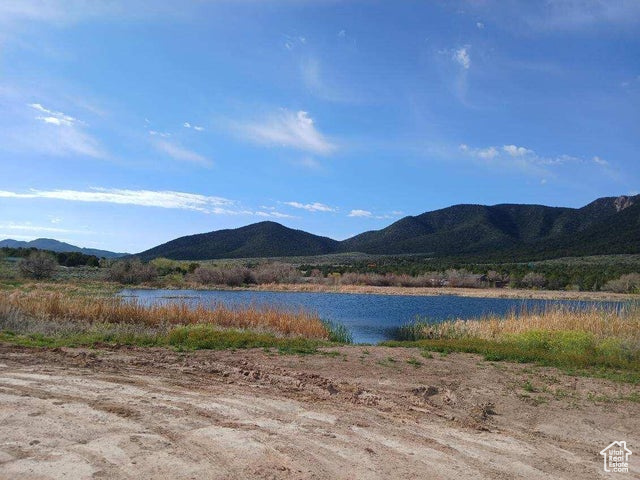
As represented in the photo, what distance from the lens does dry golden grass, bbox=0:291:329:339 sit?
17406 millimetres

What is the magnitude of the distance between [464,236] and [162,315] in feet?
404

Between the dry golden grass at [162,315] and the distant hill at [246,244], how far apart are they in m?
104

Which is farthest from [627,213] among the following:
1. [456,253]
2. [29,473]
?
[29,473]

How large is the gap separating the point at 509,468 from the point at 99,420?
451 centimetres

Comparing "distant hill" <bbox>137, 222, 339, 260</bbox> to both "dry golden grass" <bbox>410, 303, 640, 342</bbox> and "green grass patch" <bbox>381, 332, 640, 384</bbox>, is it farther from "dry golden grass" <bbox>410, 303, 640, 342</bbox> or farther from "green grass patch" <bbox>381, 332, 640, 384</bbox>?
"green grass patch" <bbox>381, 332, 640, 384</bbox>

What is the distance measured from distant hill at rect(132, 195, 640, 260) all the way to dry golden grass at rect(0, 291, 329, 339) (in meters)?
94.9

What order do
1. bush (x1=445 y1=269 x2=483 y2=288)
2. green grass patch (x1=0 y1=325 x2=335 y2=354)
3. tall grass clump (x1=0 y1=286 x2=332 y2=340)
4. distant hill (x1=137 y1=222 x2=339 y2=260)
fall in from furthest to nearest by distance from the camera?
1. distant hill (x1=137 y1=222 x2=339 y2=260)
2. bush (x1=445 y1=269 x2=483 y2=288)
3. tall grass clump (x1=0 y1=286 x2=332 y2=340)
4. green grass patch (x1=0 y1=325 x2=335 y2=354)

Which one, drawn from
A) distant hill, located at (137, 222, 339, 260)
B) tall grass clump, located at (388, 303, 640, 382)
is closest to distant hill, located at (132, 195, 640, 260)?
distant hill, located at (137, 222, 339, 260)

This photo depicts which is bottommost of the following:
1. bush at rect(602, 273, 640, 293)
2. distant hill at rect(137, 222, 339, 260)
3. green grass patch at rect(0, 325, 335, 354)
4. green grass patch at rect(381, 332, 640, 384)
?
green grass patch at rect(381, 332, 640, 384)

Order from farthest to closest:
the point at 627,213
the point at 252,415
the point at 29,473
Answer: the point at 627,213 → the point at 252,415 → the point at 29,473

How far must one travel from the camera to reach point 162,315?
58.6 ft

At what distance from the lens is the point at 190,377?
9258 millimetres

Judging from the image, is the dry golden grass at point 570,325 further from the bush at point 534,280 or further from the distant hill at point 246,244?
the distant hill at point 246,244

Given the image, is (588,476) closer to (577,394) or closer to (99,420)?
(577,394)
